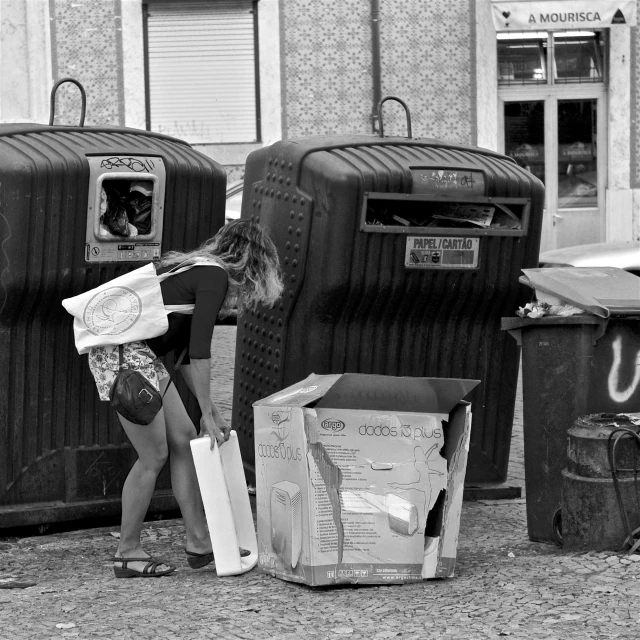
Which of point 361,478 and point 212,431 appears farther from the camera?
point 212,431

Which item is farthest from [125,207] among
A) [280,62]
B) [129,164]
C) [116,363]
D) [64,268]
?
[280,62]

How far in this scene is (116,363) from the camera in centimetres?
441

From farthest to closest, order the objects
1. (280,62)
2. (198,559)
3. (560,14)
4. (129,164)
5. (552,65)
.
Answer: (552,65) → (280,62) → (560,14) → (129,164) → (198,559)

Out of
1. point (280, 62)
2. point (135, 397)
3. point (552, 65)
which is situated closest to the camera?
point (135, 397)

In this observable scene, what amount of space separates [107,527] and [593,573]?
2.07 meters

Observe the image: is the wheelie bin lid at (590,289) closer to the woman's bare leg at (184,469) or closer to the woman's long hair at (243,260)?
the woman's long hair at (243,260)

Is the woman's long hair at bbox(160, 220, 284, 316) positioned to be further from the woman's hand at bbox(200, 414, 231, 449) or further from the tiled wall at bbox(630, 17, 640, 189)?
A: the tiled wall at bbox(630, 17, 640, 189)

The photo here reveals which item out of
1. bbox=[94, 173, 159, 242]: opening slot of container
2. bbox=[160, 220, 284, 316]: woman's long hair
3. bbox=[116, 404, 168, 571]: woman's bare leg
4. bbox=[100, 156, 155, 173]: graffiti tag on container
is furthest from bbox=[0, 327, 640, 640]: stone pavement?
bbox=[100, 156, 155, 173]: graffiti tag on container

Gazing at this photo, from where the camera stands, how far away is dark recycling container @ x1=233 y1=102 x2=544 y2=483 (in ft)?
16.6

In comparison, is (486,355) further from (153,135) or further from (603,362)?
(153,135)

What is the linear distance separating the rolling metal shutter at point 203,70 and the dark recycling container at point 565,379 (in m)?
12.3

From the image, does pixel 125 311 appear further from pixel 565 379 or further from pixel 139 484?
pixel 565 379

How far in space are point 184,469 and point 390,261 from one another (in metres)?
1.26

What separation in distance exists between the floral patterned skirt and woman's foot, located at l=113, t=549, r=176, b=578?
1.93 feet
